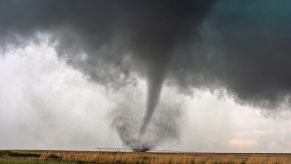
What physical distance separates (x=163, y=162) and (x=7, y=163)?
13969 millimetres

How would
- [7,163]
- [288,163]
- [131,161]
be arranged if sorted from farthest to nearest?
[131,161] < [288,163] < [7,163]

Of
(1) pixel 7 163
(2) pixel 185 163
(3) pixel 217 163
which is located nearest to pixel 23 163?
(1) pixel 7 163

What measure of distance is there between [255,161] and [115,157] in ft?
44.3

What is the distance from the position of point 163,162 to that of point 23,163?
12.9 meters

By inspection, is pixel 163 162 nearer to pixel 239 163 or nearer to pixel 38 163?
Result: pixel 239 163

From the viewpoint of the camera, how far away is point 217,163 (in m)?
38.2

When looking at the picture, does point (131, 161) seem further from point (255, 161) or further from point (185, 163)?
point (255, 161)

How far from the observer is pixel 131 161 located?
4028cm

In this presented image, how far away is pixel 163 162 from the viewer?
37.8 meters

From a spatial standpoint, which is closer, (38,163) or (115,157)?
(38,163)

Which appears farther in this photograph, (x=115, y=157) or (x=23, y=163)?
(x=115, y=157)

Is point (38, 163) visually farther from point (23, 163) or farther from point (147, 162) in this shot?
point (147, 162)

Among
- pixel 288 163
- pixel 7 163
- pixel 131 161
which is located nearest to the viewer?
pixel 7 163

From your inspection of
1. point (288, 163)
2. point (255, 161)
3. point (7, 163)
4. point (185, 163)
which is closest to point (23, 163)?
point (7, 163)
